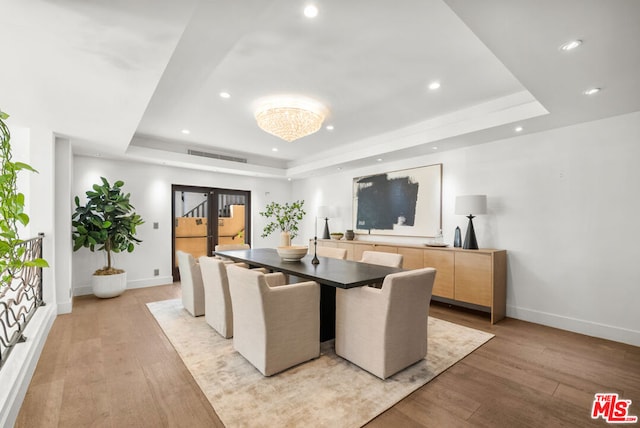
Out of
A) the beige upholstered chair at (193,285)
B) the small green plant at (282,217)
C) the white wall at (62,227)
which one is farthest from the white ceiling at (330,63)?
the beige upholstered chair at (193,285)

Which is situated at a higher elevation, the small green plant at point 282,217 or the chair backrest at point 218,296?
the small green plant at point 282,217

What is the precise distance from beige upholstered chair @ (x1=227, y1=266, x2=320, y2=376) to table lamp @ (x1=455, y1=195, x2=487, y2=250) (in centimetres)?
258

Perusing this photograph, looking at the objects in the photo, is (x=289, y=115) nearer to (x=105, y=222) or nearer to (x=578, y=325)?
(x=105, y=222)

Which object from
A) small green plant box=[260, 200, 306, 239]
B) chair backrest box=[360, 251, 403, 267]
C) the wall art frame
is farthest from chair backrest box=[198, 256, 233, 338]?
the wall art frame

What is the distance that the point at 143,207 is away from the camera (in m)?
5.68

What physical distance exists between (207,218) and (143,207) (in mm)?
1311

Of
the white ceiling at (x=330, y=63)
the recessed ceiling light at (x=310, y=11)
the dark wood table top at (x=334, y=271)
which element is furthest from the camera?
the dark wood table top at (x=334, y=271)

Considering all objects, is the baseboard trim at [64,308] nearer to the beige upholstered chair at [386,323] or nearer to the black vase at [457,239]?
the beige upholstered chair at [386,323]

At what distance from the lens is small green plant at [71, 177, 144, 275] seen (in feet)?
15.0

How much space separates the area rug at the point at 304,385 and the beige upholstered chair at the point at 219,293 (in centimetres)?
15

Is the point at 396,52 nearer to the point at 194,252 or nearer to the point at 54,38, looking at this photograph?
the point at 54,38

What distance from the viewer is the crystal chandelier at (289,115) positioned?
3387 millimetres

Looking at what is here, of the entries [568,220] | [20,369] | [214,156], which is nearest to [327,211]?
[214,156]

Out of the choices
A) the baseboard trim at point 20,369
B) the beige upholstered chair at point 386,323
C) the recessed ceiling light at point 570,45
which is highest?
the recessed ceiling light at point 570,45
